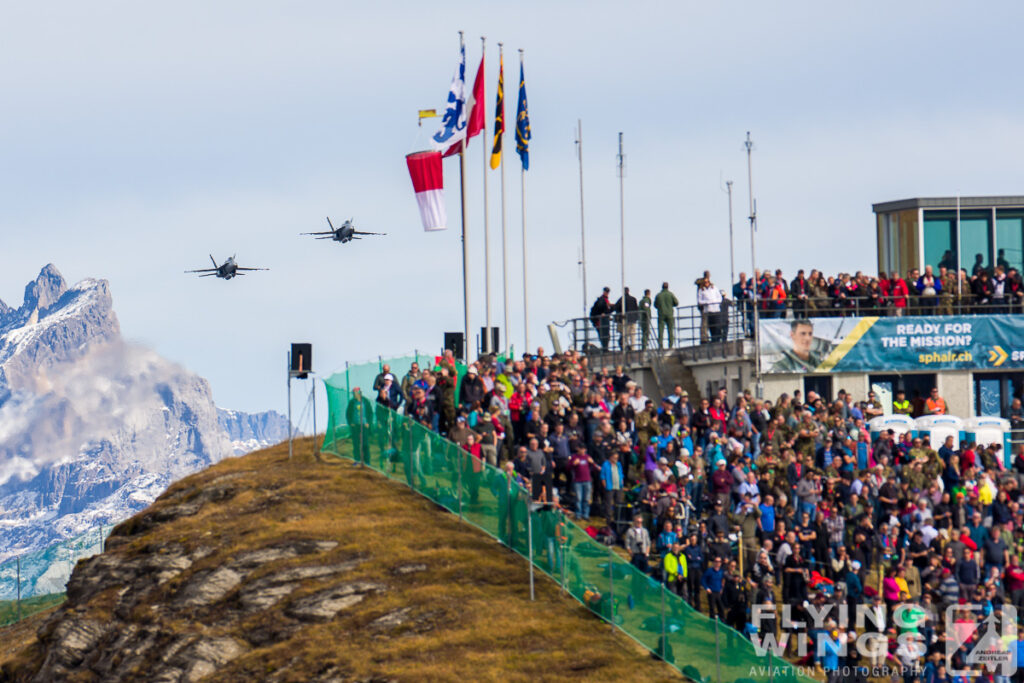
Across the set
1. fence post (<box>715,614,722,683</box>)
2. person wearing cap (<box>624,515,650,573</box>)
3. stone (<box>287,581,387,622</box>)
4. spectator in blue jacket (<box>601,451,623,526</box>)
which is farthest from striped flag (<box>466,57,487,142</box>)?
fence post (<box>715,614,722,683</box>)

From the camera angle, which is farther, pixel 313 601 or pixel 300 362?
pixel 300 362

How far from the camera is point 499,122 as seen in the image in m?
46.9

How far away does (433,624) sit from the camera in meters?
29.8

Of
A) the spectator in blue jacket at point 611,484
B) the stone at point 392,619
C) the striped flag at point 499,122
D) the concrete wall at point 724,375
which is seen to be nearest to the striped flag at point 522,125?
the striped flag at point 499,122

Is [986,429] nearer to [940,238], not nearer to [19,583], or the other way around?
[940,238]

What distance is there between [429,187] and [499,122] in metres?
5.12

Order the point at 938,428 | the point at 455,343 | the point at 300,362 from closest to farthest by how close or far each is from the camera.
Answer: the point at 300,362
the point at 938,428
the point at 455,343

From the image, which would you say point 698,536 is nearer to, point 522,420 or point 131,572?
point 522,420

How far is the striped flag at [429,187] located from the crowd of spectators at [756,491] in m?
5.63

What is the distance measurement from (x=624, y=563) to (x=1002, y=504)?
8745mm

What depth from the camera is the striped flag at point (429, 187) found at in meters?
42.6

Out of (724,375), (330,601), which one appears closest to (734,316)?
(724,375)

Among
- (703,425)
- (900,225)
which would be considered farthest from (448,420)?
(900,225)

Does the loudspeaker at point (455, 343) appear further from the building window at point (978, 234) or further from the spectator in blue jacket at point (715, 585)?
the building window at point (978, 234)
